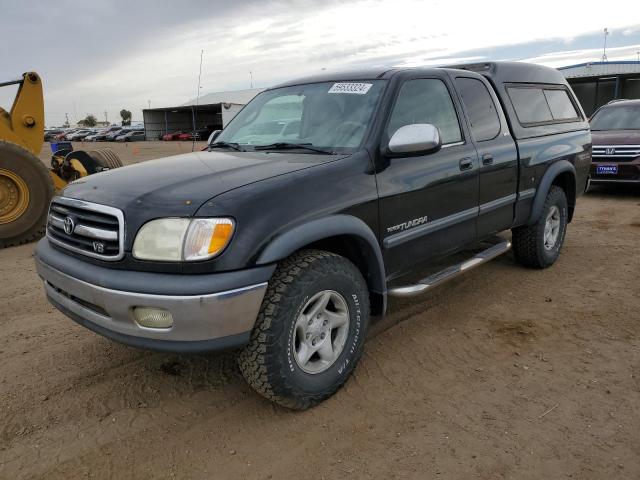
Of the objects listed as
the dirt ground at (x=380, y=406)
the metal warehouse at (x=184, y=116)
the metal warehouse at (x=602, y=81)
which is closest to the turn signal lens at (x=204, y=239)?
the dirt ground at (x=380, y=406)

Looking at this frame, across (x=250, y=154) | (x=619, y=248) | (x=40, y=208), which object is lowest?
(x=619, y=248)

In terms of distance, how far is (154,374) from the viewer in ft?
10.9

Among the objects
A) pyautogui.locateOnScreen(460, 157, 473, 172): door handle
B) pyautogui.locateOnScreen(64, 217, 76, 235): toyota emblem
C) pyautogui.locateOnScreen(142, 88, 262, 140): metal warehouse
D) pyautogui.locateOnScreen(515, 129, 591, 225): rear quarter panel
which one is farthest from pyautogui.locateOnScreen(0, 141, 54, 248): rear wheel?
pyautogui.locateOnScreen(142, 88, 262, 140): metal warehouse

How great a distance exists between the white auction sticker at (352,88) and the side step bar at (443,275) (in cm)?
135

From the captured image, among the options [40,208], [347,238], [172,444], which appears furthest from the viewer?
[40,208]

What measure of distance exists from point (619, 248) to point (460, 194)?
3371 millimetres

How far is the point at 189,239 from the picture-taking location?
7.99 ft

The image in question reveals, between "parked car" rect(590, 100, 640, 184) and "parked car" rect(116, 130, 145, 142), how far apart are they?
51.4 metres

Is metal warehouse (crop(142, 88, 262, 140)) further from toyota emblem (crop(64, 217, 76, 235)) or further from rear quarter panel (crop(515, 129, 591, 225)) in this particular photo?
toyota emblem (crop(64, 217, 76, 235))

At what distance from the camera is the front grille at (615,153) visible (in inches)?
350

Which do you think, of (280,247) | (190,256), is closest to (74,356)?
(190,256)

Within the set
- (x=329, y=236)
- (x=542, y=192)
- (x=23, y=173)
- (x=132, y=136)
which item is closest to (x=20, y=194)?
(x=23, y=173)

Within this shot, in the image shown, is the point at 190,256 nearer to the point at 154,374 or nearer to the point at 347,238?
the point at 347,238

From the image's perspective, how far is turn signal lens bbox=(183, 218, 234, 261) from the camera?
7.99 feet
